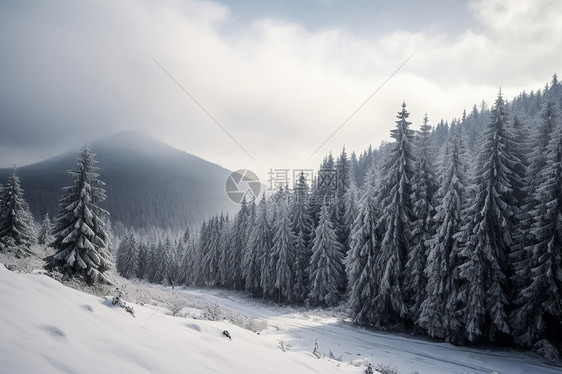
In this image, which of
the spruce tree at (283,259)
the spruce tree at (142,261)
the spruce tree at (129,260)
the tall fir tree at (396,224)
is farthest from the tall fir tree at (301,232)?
the spruce tree at (142,261)

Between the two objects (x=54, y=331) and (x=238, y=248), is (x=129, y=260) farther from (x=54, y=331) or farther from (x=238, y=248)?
(x=54, y=331)

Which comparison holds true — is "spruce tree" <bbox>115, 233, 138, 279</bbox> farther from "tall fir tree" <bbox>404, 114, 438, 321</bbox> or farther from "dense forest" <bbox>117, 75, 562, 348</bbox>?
"tall fir tree" <bbox>404, 114, 438, 321</bbox>

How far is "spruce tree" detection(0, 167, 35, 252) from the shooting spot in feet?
100

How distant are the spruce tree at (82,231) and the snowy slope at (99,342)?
15469 mm

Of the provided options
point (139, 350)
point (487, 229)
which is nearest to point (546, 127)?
point (487, 229)

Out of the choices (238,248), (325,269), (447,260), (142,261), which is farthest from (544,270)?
(142,261)

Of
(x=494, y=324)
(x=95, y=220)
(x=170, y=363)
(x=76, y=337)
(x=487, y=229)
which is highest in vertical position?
(x=487, y=229)

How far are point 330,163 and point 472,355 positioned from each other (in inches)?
1206

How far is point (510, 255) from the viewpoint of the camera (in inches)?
683

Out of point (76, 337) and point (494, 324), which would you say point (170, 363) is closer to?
point (76, 337)

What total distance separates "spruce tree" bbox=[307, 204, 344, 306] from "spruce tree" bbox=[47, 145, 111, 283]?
2099 centimetres

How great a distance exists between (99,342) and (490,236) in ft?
68.1

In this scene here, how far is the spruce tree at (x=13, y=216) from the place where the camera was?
30.5 m

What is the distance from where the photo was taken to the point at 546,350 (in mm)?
15000
